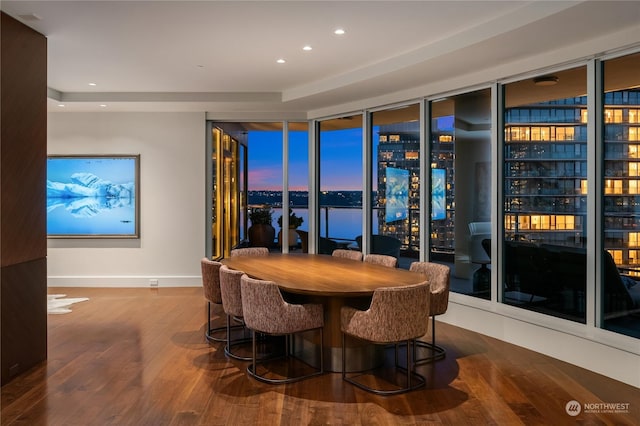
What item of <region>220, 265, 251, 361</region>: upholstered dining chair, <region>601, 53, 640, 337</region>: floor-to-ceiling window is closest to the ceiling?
<region>601, 53, 640, 337</region>: floor-to-ceiling window

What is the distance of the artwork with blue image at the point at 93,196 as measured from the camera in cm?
775

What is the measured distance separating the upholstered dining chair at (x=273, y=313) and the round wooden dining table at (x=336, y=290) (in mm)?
133

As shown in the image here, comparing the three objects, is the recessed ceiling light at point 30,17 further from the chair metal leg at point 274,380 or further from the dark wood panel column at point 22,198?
the chair metal leg at point 274,380

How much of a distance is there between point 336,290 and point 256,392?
945 millimetres

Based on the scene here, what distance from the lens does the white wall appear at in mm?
7812

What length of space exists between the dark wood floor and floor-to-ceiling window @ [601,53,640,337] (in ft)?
2.06

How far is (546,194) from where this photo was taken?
4.75 metres

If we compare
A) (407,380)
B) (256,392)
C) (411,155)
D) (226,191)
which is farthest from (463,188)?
(226,191)

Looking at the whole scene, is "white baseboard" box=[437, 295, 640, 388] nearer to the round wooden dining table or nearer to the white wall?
the round wooden dining table

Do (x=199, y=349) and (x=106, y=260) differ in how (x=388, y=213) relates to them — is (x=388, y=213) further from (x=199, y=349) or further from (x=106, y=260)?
(x=106, y=260)

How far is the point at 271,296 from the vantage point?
371 cm

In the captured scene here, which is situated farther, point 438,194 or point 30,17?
point 438,194

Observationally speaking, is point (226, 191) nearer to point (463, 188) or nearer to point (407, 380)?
point (463, 188)

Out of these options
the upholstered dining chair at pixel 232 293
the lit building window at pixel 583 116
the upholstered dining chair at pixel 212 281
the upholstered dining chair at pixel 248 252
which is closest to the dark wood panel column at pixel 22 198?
the upholstered dining chair at pixel 212 281
